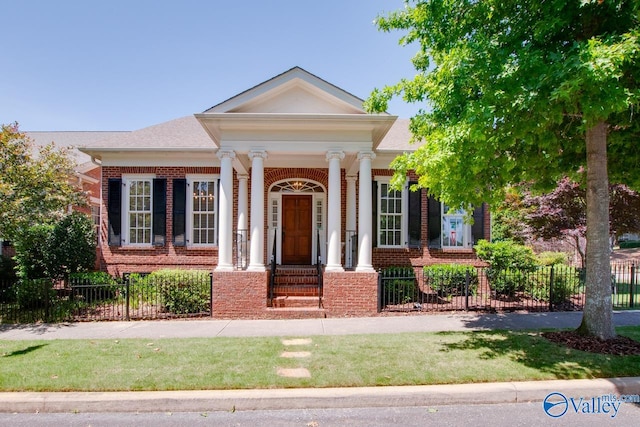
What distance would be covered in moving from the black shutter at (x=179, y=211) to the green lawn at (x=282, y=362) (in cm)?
581

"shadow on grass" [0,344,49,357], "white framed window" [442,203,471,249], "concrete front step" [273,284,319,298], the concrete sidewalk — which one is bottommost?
the concrete sidewalk

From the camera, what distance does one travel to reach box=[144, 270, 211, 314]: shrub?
9.17 meters

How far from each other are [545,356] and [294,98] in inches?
309

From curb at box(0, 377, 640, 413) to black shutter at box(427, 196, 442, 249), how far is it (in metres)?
7.85

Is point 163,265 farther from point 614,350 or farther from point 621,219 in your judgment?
point 621,219

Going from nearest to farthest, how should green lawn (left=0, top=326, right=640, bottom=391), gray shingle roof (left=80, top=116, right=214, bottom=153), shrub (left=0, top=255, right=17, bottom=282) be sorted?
green lawn (left=0, top=326, right=640, bottom=391)
shrub (left=0, top=255, right=17, bottom=282)
gray shingle roof (left=80, top=116, right=214, bottom=153)

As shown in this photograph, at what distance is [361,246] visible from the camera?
9500 millimetres

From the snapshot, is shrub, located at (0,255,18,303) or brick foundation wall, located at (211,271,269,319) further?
shrub, located at (0,255,18,303)

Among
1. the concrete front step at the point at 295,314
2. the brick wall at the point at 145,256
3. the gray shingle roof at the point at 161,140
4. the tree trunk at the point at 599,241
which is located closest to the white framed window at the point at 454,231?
the concrete front step at the point at 295,314

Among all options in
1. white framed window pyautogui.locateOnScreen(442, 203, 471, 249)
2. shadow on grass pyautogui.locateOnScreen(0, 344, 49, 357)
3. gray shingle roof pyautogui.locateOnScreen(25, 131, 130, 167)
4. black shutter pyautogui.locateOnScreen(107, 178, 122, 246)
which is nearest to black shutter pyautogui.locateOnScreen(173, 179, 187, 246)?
black shutter pyautogui.locateOnScreen(107, 178, 122, 246)

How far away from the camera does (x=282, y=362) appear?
548cm

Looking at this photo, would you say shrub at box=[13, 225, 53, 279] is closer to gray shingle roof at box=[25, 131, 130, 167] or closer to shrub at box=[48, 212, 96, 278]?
shrub at box=[48, 212, 96, 278]

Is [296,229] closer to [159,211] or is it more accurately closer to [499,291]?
[159,211]

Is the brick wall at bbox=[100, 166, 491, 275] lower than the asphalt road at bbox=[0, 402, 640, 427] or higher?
higher
